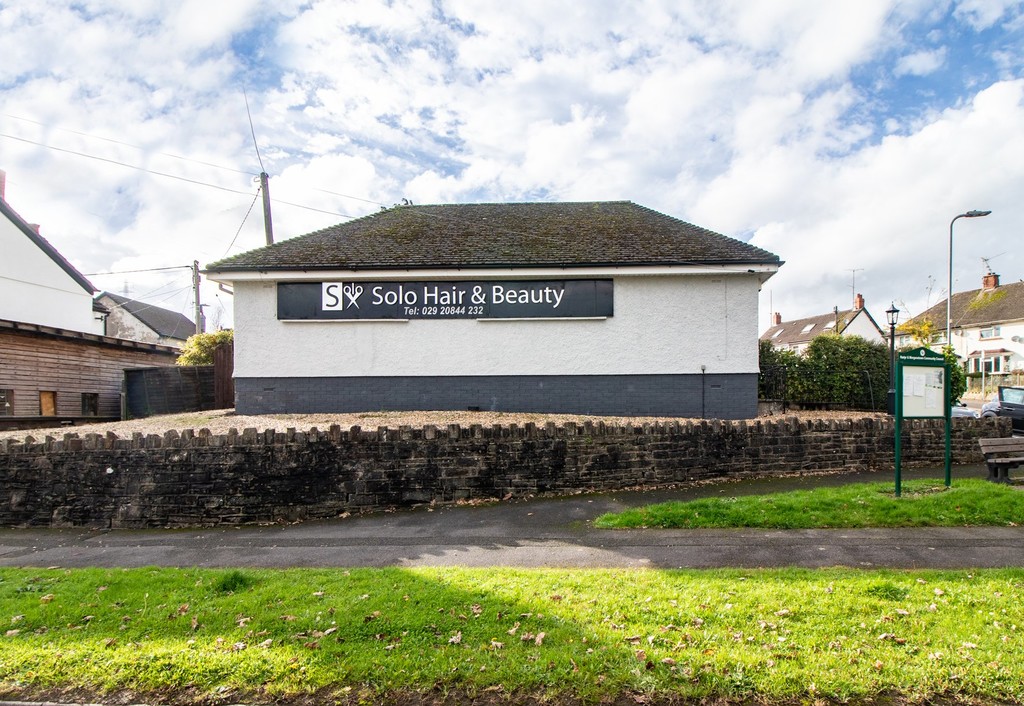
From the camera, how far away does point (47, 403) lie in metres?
16.4

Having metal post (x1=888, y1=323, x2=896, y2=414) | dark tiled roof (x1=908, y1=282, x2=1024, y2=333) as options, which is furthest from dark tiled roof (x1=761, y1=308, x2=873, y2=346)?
metal post (x1=888, y1=323, x2=896, y2=414)

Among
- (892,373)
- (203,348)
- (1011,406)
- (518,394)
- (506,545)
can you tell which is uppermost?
(203,348)

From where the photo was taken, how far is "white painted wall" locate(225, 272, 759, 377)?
14734 mm

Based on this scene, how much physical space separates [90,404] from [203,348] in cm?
364

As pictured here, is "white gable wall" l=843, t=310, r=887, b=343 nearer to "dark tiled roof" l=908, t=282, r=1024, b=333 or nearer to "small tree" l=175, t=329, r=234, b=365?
"dark tiled roof" l=908, t=282, r=1024, b=333

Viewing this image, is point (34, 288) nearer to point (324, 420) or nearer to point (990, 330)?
point (324, 420)


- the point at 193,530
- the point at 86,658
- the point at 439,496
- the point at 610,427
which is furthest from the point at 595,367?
the point at 86,658

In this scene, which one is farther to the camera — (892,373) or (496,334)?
(892,373)

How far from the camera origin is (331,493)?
26.1 ft

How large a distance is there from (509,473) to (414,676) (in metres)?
5.33

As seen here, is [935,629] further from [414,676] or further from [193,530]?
[193,530]

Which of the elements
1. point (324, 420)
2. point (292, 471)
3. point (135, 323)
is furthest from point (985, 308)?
point (135, 323)

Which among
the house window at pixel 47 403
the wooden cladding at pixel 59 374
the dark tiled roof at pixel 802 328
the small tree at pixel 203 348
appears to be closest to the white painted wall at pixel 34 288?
the wooden cladding at pixel 59 374

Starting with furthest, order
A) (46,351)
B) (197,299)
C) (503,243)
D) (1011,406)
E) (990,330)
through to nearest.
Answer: (990,330) → (197,299) → (1011,406) → (46,351) → (503,243)
